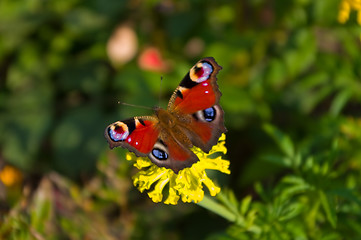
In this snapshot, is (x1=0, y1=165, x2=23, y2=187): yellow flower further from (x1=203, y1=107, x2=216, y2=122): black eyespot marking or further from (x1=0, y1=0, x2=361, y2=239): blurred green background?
(x1=203, y1=107, x2=216, y2=122): black eyespot marking

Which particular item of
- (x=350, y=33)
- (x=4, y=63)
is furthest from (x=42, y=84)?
(x=350, y=33)

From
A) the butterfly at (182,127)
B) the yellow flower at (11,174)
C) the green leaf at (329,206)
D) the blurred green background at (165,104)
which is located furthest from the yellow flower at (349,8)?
the yellow flower at (11,174)

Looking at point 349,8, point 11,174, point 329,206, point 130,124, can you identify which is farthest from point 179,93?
point 11,174

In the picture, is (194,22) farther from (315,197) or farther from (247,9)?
(315,197)

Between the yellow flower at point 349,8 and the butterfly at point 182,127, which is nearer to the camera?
the butterfly at point 182,127

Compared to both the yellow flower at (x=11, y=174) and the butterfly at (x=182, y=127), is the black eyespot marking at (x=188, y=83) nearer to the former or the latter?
the butterfly at (x=182, y=127)

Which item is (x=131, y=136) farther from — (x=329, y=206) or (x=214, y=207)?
(x=329, y=206)
